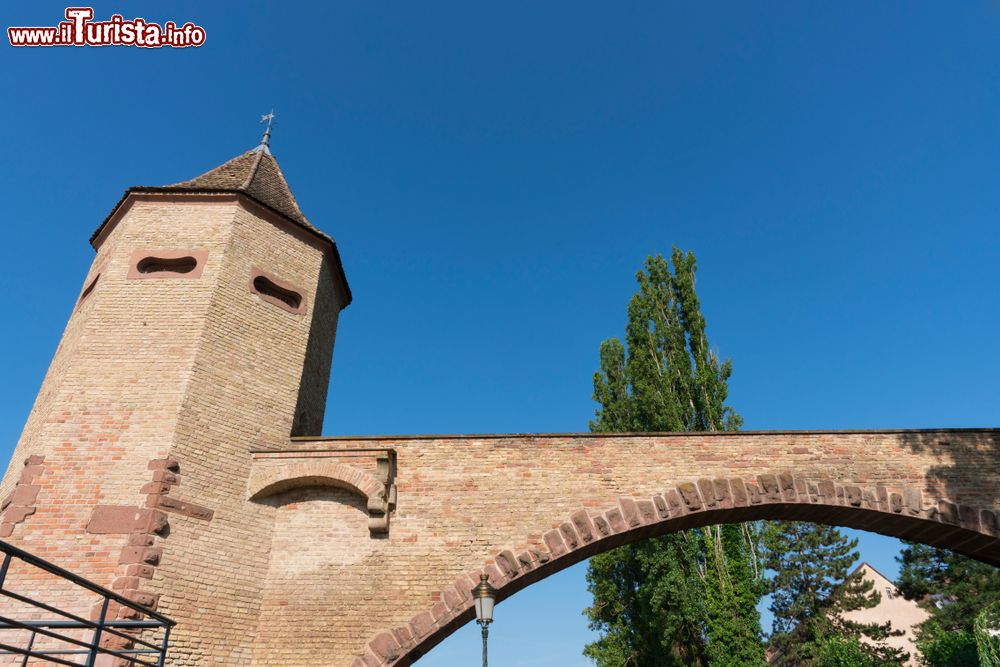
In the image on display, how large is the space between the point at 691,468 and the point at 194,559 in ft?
24.6

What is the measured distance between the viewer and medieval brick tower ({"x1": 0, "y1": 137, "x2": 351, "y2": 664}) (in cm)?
920

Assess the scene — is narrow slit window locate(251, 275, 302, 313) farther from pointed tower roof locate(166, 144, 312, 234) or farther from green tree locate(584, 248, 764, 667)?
green tree locate(584, 248, 764, 667)

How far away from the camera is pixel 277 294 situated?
1264 centimetres

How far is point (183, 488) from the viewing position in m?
9.76

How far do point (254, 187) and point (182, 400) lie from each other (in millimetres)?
5119

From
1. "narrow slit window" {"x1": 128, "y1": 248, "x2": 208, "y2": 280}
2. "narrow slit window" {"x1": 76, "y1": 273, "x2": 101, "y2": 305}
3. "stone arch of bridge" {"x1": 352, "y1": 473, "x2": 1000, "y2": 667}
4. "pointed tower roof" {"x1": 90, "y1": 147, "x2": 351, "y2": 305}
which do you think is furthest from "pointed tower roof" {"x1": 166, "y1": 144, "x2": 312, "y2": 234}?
"stone arch of bridge" {"x1": 352, "y1": 473, "x2": 1000, "y2": 667}

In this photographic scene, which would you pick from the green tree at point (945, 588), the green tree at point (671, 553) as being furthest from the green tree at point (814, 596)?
the green tree at point (671, 553)

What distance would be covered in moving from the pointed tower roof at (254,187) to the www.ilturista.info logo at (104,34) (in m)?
2.57

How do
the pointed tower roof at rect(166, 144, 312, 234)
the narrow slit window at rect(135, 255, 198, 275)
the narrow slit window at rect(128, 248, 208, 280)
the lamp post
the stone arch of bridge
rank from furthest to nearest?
the pointed tower roof at rect(166, 144, 312, 234), the narrow slit window at rect(135, 255, 198, 275), the narrow slit window at rect(128, 248, 208, 280), the stone arch of bridge, the lamp post

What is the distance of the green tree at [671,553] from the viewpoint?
56.1ft

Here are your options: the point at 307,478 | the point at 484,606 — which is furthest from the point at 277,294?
the point at 484,606

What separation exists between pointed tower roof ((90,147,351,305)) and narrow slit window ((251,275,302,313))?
1505 mm

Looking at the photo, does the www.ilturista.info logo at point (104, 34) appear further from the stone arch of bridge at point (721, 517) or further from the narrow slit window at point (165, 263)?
the stone arch of bridge at point (721, 517)

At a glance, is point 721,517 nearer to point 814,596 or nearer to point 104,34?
point 104,34
